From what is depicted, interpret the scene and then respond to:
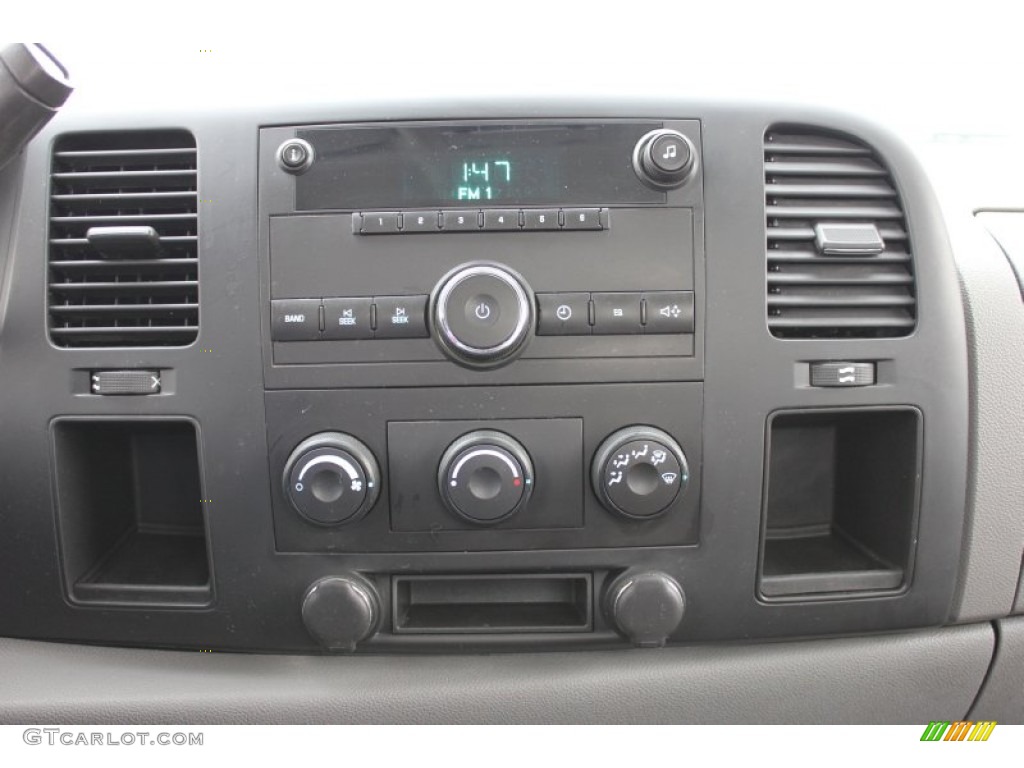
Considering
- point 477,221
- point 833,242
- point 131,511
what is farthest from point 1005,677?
point 131,511

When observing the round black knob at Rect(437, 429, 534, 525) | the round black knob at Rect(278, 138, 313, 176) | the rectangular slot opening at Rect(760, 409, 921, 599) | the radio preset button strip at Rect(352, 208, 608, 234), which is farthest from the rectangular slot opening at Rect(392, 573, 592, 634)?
the round black knob at Rect(278, 138, 313, 176)

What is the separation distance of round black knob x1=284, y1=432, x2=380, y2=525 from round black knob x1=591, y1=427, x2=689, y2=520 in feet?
1.02

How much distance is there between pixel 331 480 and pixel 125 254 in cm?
42

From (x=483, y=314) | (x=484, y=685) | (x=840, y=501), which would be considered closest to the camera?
(x=483, y=314)

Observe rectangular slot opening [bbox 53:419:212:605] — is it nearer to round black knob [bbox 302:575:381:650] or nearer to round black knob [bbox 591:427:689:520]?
round black knob [bbox 302:575:381:650]

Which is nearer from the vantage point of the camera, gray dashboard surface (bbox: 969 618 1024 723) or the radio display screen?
the radio display screen

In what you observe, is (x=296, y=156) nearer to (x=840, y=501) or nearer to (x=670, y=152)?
(x=670, y=152)

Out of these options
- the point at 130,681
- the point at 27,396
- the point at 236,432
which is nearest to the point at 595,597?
the point at 236,432

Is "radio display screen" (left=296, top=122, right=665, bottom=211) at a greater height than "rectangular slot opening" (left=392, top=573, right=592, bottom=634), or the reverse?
"radio display screen" (left=296, top=122, right=665, bottom=211)

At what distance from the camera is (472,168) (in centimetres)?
90

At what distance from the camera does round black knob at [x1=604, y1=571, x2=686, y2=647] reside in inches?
35.9

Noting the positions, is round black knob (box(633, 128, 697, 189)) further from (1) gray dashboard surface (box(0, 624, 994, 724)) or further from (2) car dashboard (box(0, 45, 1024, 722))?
(1) gray dashboard surface (box(0, 624, 994, 724))

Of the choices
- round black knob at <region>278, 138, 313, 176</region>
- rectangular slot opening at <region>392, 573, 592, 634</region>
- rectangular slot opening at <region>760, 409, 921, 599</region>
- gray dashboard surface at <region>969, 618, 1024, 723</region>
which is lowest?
gray dashboard surface at <region>969, 618, 1024, 723</region>

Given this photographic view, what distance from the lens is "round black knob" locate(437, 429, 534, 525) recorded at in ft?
2.86
